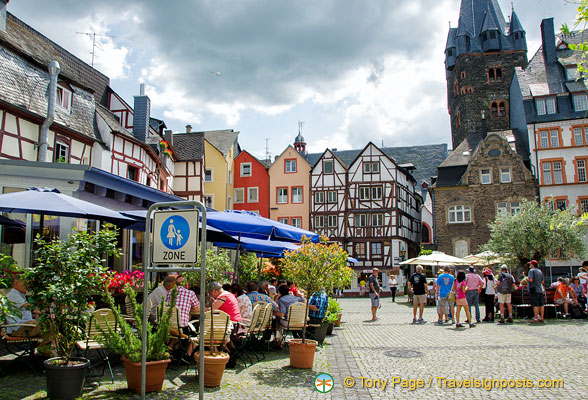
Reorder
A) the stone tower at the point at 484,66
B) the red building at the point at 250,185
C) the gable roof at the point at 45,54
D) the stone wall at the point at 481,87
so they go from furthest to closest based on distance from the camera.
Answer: the stone tower at the point at 484,66
the stone wall at the point at 481,87
the red building at the point at 250,185
the gable roof at the point at 45,54

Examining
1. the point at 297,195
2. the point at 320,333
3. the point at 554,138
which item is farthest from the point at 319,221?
the point at 320,333

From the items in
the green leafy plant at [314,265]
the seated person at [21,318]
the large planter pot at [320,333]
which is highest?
the green leafy plant at [314,265]

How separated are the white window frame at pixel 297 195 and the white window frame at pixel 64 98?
26256 millimetres

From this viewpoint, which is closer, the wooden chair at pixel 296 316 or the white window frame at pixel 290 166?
the wooden chair at pixel 296 316

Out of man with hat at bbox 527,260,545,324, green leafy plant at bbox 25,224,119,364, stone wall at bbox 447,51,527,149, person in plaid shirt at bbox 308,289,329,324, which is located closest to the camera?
green leafy plant at bbox 25,224,119,364

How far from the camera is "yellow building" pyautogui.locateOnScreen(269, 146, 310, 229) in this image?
44.9 metres

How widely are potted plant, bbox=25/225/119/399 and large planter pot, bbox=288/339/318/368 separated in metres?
3.16

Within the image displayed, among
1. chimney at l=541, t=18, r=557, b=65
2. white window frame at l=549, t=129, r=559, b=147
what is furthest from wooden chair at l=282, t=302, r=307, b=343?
chimney at l=541, t=18, r=557, b=65

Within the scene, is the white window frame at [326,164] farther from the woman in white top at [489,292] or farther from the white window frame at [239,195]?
the woman in white top at [489,292]

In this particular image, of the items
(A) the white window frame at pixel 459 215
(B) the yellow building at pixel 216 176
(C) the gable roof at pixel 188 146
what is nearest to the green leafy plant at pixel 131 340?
(C) the gable roof at pixel 188 146

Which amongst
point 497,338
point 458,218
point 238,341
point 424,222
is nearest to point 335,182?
point 458,218

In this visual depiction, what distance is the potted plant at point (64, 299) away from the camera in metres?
5.36

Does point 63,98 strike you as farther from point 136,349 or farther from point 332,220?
point 332,220

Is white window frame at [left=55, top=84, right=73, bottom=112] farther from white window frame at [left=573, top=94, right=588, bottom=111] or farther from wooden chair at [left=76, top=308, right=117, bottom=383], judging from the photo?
white window frame at [left=573, top=94, right=588, bottom=111]
